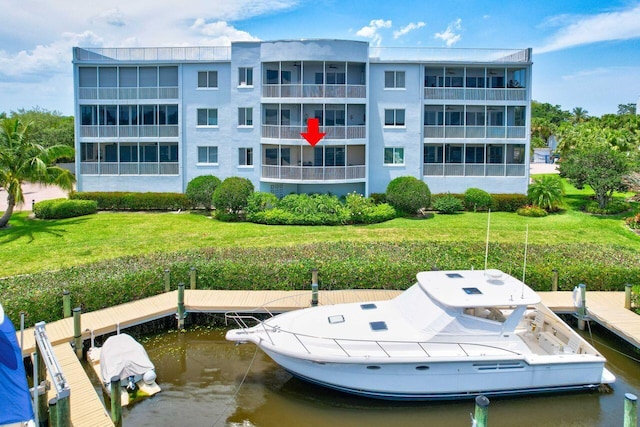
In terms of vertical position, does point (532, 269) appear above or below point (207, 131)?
below

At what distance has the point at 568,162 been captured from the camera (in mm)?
38469

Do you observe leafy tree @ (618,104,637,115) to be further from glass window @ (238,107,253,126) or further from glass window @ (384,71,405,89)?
glass window @ (238,107,253,126)

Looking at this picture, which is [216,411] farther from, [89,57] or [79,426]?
[89,57]

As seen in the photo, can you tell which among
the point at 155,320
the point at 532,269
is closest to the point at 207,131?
the point at 155,320

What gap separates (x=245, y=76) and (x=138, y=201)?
10.9m

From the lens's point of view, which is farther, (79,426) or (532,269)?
(532,269)

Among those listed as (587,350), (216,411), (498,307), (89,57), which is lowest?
(216,411)

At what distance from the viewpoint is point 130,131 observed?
39812mm

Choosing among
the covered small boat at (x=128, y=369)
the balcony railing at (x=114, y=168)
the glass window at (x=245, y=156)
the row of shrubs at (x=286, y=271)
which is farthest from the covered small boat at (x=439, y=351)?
the balcony railing at (x=114, y=168)

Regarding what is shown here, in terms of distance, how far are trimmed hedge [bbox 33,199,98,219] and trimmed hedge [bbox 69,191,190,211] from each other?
1726 mm

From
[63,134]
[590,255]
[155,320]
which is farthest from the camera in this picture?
[63,134]

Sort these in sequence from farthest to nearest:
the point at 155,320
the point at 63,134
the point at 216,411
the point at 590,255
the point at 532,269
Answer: the point at 63,134, the point at 590,255, the point at 532,269, the point at 155,320, the point at 216,411

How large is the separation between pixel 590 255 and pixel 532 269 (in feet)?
13.3

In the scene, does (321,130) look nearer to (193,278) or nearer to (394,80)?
(394,80)
